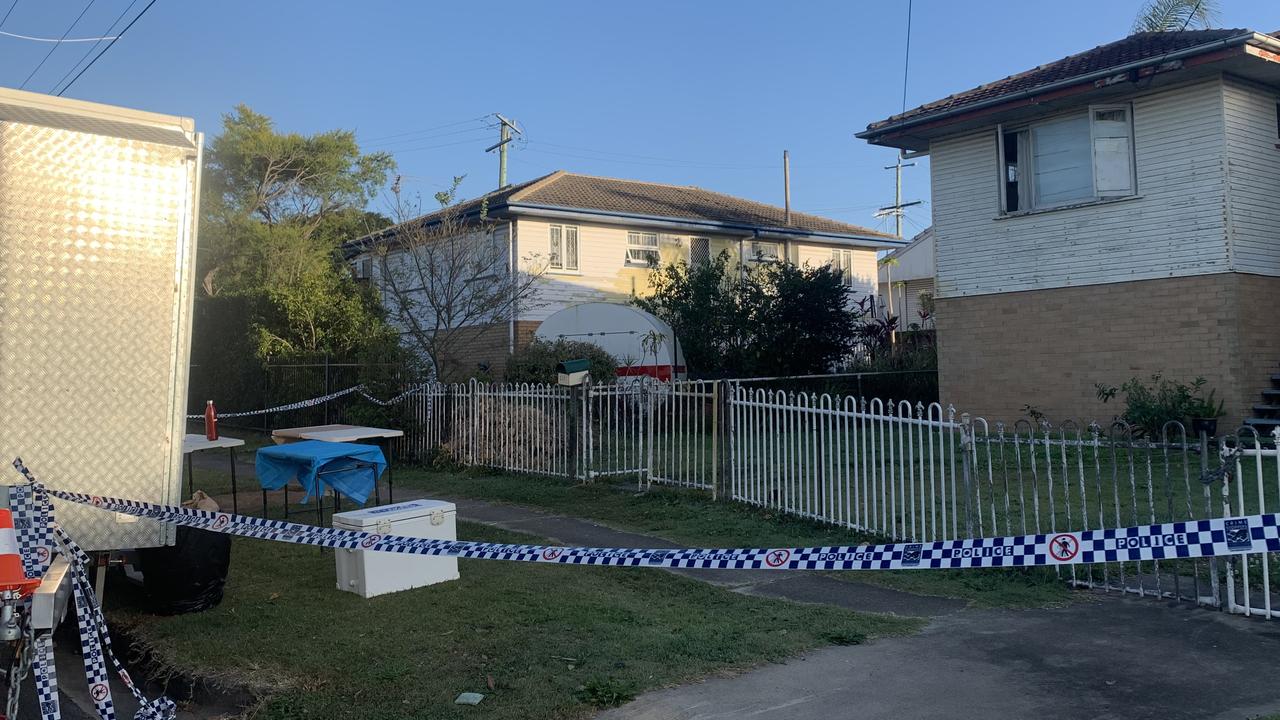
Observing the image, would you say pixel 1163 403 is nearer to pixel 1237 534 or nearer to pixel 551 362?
pixel 551 362

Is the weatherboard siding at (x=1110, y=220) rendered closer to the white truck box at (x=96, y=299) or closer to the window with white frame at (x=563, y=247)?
the window with white frame at (x=563, y=247)

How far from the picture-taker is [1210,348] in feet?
44.0

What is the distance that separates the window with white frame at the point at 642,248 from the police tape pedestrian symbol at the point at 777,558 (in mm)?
20331

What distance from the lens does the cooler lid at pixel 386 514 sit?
6.70m

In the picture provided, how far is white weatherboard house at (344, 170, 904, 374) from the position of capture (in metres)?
22.9

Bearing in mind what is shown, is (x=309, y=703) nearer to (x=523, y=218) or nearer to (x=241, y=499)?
(x=241, y=499)

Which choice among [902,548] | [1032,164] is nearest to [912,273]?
[1032,164]

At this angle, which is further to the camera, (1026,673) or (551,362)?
(551,362)

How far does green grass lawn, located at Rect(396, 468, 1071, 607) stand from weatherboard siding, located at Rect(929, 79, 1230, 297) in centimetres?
788

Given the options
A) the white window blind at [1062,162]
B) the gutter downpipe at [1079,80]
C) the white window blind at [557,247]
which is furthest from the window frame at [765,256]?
the white window blind at [1062,162]

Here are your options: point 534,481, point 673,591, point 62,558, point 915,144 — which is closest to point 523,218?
point 915,144

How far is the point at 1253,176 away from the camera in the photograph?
1373 cm

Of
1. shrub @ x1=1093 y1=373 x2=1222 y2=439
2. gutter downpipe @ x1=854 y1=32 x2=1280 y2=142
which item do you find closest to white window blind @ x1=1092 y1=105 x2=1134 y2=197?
gutter downpipe @ x1=854 y1=32 x2=1280 y2=142

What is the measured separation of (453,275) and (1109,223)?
36.3 ft
